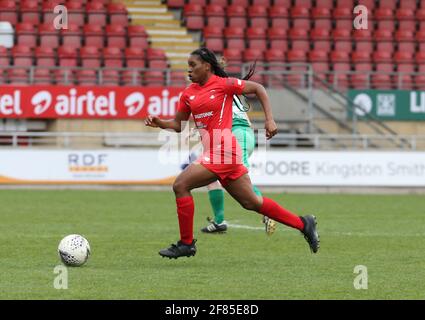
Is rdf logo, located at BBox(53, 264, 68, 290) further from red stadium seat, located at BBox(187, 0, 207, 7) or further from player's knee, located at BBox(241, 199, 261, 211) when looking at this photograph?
red stadium seat, located at BBox(187, 0, 207, 7)

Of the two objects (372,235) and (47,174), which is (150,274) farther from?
(47,174)

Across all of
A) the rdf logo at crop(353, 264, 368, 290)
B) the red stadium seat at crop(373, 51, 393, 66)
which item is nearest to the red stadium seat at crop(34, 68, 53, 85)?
the red stadium seat at crop(373, 51, 393, 66)

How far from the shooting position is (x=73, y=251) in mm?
9938

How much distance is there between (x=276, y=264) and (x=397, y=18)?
75.5 feet

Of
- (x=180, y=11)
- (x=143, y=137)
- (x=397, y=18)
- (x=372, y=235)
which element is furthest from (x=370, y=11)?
(x=372, y=235)

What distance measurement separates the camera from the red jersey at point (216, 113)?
10.2 m

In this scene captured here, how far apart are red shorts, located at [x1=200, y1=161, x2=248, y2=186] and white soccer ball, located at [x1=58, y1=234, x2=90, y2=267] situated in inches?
55.5

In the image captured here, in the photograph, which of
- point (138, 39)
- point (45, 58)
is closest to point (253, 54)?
point (138, 39)

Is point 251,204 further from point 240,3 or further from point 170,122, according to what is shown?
point 240,3

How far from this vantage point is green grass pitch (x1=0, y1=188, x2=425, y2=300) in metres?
8.59

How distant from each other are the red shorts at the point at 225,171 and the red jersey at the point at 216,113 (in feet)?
0.17

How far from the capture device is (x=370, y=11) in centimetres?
3225

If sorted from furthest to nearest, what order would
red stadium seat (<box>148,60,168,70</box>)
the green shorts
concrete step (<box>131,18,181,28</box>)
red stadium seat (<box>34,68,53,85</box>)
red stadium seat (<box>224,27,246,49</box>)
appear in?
concrete step (<box>131,18,181,28</box>), red stadium seat (<box>224,27,246,49</box>), red stadium seat (<box>148,60,168,70</box>), red stadium seat (<box>34,68,53,85</box>), the green shorts

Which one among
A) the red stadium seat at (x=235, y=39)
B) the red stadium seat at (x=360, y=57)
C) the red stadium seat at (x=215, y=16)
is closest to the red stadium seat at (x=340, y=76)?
the red stadium seat at (x=360, y=57)
